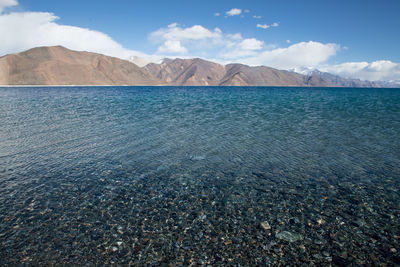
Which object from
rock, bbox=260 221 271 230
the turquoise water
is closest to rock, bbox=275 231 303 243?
the turquoise water

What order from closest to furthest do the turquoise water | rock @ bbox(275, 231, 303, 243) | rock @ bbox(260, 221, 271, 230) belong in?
the turquoise water
rock @ bbox(275, 231, 303, 243)
rock @ bbox(260, 221, 271, 230)

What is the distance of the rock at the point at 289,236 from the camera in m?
6.82

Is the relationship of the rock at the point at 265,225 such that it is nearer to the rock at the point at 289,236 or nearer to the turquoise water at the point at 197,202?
the turquoise water at the point at 197,202

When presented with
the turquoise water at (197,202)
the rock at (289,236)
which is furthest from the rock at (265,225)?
the rock at (289,236)

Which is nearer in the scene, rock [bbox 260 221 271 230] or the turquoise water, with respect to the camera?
the turquoise water

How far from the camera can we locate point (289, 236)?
22.8 ft

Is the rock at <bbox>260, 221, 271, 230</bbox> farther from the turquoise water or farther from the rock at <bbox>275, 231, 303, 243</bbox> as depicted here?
the rock at <bbox>275, 231, 303, 243</bbox>

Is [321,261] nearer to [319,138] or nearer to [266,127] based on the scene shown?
[319,138]

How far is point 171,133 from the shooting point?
20797 mm

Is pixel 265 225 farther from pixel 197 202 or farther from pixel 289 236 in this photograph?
pixel 197 202

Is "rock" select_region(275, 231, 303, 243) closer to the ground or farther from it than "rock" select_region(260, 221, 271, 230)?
farther from it

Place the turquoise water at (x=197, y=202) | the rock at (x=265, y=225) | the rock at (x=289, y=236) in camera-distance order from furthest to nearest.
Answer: the rock at (x=265, y=225)
the rock at (x=289, y=236)
the turquoise water at (x=197, y=202)

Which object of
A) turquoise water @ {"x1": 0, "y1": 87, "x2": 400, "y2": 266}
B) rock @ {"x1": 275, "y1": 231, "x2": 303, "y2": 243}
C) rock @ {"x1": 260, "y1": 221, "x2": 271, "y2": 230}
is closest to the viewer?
turquoise water @ {"x1": 0, "y1": 87, "x2": 400, "y2": 266}

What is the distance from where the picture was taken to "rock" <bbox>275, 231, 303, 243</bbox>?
682 cm
